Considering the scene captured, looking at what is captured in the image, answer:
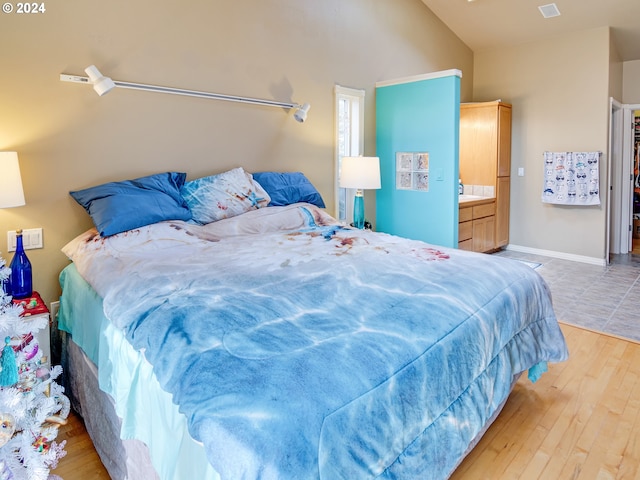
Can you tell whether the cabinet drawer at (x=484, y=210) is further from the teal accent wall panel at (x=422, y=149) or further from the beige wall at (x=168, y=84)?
the beige wall at (x=168, y=84)

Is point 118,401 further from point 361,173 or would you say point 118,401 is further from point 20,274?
point 361,173

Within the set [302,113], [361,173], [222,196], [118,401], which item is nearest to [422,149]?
[361,173]

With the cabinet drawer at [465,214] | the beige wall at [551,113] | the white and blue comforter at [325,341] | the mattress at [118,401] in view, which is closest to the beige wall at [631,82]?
the beige wall at [551,113]

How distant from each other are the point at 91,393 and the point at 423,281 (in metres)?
1.58

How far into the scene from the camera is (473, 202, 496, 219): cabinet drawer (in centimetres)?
523

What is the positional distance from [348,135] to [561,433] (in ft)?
10.7

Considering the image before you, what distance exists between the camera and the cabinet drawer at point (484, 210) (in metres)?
5.23

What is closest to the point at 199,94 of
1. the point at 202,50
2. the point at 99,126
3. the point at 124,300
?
the point at 202,50

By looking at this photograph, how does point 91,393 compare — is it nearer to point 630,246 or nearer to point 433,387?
point 433,387

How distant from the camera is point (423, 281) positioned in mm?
1811

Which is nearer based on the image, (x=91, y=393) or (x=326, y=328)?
(x=326, y=328)

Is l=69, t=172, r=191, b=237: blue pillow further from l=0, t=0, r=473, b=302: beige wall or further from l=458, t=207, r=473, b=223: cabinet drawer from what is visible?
l=458, t=207, r=473, b=223: cabinet drawer

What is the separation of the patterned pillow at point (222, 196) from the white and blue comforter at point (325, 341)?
0.52 m

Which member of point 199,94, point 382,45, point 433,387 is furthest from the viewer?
point 382,45
